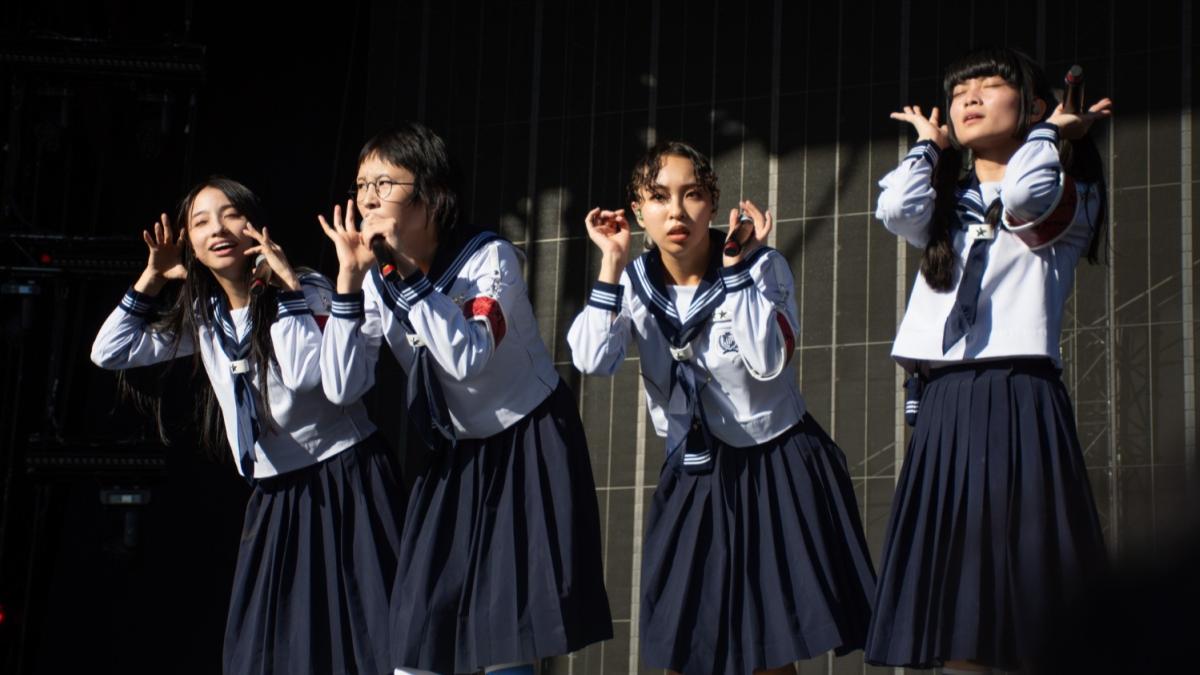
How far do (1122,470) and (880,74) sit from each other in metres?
1.63

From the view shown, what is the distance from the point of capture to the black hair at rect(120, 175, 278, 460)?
3.80 meters

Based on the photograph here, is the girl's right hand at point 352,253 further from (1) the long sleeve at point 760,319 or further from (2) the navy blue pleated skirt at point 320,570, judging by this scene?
(1) the long sleeve at point 760,319

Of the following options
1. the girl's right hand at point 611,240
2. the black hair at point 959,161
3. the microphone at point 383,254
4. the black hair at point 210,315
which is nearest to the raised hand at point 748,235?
the girl's right hand at point 611,240

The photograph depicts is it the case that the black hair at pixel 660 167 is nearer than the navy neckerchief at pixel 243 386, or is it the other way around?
the black hair at pixel 660 167

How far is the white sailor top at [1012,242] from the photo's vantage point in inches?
121

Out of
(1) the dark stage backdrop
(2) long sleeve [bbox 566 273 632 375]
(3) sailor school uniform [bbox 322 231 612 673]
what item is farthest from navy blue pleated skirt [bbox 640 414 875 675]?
(1) the dark stage backdrop

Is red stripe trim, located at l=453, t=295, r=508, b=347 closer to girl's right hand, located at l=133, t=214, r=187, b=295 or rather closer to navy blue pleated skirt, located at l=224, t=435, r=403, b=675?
navy blue pleated skirt, located at l=224, t=435, r=403, b=675

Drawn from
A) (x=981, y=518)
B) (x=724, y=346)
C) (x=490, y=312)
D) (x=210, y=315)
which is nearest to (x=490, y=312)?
(x=490, y=312)

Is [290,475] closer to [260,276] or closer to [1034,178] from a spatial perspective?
[260,276]

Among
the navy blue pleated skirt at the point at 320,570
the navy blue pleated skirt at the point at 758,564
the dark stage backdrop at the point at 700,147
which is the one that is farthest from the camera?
the dark stage backdrop at the point at 700,147

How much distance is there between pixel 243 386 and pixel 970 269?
5.69 feet

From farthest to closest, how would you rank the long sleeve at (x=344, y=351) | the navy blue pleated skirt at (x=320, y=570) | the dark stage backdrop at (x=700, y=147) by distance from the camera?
1. the dark stage backdrop at (x=700, y=147)
2. the navy blue pleated skirt at (x=320, y=570)
3. the long sleeve at (x=344, y=351)

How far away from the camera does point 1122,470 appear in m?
4.95

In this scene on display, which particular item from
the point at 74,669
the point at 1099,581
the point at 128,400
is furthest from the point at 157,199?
the point at 1099,581
